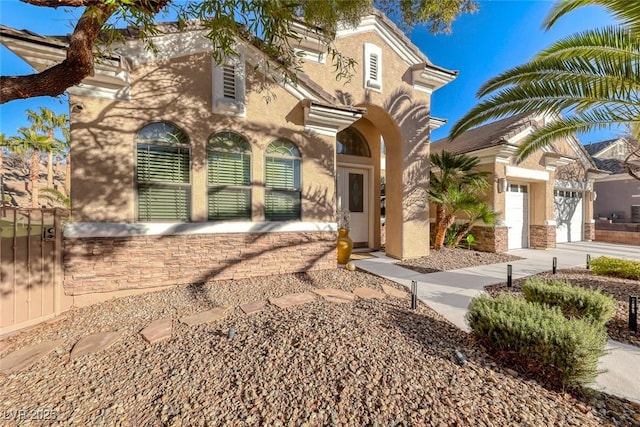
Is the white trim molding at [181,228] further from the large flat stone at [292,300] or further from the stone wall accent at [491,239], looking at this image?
the stone wall accent at [491,239]

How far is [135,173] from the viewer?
5.27m

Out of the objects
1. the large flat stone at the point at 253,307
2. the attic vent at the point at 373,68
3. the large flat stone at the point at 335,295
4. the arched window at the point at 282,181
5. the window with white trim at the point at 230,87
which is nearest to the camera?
the large flat stone at the point at 253,307

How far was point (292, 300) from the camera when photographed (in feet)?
16.4

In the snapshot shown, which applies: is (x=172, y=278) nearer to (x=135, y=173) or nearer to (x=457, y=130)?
(x=135, y=173)

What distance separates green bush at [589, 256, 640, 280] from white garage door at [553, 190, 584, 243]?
25.2ft

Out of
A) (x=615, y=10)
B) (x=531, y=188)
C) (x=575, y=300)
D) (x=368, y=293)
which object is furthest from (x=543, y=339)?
(x=531, y=188)

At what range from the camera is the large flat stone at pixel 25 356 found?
10.1 ft

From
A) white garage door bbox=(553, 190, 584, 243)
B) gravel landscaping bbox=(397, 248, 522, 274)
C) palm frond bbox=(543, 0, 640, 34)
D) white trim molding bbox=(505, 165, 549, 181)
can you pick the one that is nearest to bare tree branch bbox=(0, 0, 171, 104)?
palm frond bbox=(543, 0, 640, 34)

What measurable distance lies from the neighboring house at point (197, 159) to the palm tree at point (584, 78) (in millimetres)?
3950

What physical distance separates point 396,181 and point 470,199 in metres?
2.86

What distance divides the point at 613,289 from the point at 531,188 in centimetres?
774

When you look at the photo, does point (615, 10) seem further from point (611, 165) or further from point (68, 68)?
point (611, 165)

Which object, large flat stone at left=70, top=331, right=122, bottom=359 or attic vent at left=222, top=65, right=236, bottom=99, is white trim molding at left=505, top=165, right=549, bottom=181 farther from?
large flat stone at left=70, top=331, right=122, bottom=359

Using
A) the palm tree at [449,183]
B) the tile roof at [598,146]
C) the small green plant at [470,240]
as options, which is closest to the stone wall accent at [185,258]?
the palm tree at [449,183]
